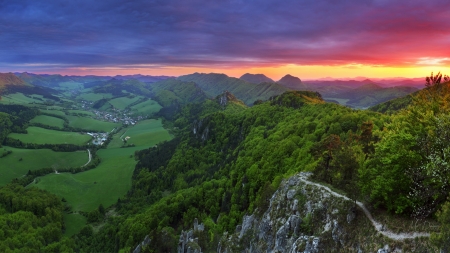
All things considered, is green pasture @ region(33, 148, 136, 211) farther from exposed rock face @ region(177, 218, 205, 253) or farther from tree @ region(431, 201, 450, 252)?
tree @ region(431, 201, 450, 252)

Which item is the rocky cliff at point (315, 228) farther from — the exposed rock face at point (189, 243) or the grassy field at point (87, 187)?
the grassy field at point (87, 187)

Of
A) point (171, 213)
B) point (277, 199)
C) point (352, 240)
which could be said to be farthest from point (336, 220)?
point (171, 213)

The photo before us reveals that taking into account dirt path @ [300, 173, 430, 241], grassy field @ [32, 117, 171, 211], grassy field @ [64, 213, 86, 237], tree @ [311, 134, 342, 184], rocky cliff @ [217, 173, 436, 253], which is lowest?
grassy field @ [64, 213, 86, 237]

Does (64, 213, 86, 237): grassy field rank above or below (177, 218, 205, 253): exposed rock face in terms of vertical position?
below

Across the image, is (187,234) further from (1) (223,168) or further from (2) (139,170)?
(2) (139,170)

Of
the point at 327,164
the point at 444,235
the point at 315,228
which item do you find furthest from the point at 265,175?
the point at 444,235

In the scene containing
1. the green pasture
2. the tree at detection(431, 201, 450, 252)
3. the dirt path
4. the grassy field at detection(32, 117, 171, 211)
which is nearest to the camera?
the tree at detection(431, 201, 450, 252)

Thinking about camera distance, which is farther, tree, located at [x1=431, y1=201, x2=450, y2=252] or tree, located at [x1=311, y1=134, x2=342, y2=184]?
tree, located at [x1=311, y1=134, x2=342, y2=184]

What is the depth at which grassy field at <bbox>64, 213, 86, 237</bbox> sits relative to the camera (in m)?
133

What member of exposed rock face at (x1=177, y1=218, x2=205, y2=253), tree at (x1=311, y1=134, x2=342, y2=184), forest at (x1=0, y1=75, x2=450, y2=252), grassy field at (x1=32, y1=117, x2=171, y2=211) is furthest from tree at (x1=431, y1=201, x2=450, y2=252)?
grassy field at (x1=32, y1=117, x2=171, y2=211)

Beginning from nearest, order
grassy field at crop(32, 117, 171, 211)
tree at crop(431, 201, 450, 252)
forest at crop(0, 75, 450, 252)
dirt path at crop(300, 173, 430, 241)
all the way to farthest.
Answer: tree at crop(431, 201, 450, 252) → dirt path at crop(300, 173, 430, 241) → forest at crop(0, 75, 450, 252) → grassy field at crop(32, 117, 171, 211)

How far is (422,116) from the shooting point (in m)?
32.5

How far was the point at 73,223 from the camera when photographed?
139 m

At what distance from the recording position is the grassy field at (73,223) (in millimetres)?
132550
